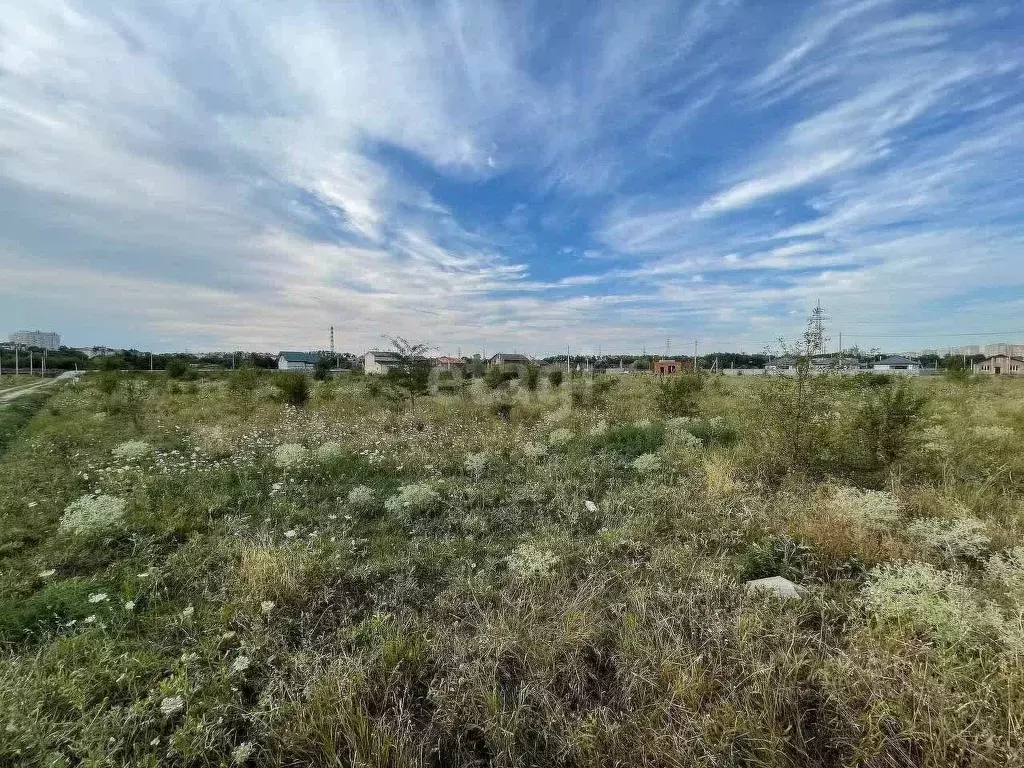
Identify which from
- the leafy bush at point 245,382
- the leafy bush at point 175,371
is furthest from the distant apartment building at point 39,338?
the leafy bush at point 245,382

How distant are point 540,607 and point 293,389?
49.2 feet

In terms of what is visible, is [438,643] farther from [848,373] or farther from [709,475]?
[848,373]

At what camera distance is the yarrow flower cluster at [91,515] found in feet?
13.6

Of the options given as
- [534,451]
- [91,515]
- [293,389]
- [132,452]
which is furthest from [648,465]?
[293,389]

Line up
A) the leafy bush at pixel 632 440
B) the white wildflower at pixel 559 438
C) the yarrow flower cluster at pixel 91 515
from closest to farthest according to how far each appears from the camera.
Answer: the yarrow flower cluster at pixel 91 515 → the leafy bush at pixel 632 440 → the white wildflower at pixel 559 438

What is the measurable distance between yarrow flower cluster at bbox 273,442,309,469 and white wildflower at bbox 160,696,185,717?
470 centimetres

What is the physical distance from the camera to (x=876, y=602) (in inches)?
104

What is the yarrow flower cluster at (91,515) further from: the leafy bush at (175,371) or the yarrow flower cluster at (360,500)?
the leafy bush at (175,371)

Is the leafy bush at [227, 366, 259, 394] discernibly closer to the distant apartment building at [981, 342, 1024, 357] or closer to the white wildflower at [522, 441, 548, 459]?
the white wildflower at [522, 441, 548, 459]

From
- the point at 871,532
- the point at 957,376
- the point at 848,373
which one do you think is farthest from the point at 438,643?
the point at 957,376

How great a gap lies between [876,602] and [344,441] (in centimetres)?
826

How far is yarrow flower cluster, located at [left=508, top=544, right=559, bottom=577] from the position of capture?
3.48 m

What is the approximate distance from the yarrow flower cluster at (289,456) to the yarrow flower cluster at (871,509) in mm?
6736

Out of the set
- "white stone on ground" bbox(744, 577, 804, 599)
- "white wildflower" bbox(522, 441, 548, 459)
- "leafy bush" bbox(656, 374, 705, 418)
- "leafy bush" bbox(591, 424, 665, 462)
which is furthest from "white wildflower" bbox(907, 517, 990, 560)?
"leafy bush" bbox(656, 374, 705, 418)
